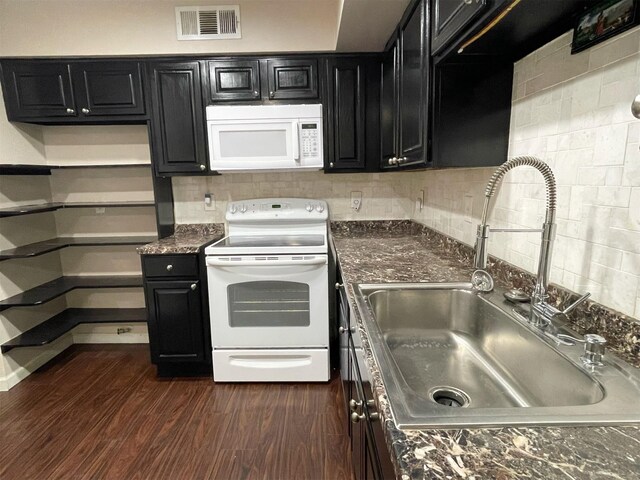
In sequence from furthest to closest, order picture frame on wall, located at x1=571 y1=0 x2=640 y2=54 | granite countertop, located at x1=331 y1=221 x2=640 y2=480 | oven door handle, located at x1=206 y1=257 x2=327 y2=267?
1. oven door handle, located at x1=206 y1=257 x2=327 y2=267
2. picture frame on wall, located at x1=571 y1=0 x2=640 y2=54
3. granite countertop, located at x1=331 y1=221 x2=640 y2=480

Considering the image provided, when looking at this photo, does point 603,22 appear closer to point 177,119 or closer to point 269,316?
point 269,316

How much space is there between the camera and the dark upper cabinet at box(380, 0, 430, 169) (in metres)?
1.41

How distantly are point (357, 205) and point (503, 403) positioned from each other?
6.37ft

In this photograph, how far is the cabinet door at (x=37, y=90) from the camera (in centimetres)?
231

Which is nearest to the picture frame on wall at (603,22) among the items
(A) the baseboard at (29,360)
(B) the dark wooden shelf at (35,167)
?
(B) the dark wooden shelf at (35,167)

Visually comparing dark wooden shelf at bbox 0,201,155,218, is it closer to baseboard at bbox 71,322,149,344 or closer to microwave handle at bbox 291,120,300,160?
baseboard at bbox 71,322,149,344

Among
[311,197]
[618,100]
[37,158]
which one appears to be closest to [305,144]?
[311,197]

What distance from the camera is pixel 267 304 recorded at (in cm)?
231

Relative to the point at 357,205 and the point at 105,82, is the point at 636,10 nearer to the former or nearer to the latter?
the point at 357,205

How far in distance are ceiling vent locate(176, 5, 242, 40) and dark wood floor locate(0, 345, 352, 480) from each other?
233 centimetres

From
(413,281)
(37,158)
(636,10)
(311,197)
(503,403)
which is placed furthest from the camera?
(311,197)

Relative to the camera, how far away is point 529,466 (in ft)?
1.71

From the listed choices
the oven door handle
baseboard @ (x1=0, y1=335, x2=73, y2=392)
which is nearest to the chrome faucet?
the oven door handle

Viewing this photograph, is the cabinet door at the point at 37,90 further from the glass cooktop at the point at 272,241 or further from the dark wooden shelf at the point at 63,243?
the glass cooktop at the point at 272,241
